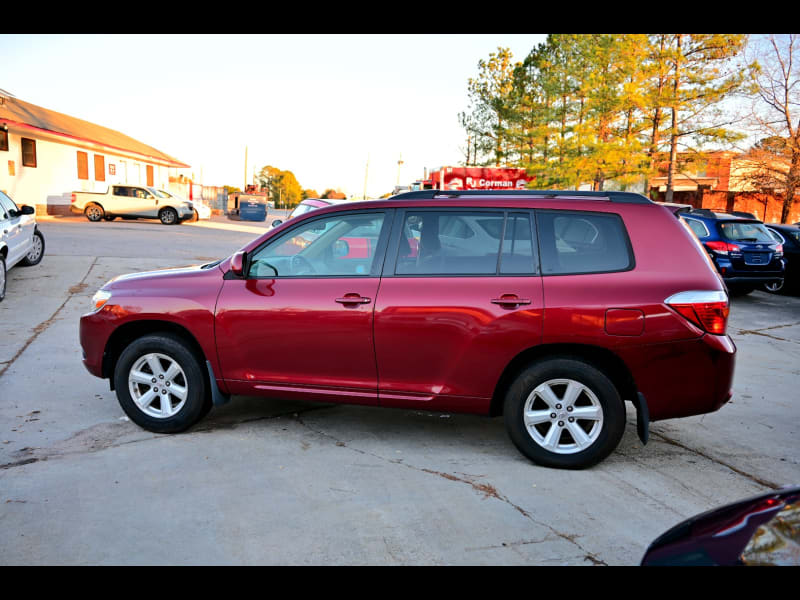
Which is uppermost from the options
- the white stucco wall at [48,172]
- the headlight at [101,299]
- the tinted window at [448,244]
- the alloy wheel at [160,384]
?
the white stucco wall at [48,172]

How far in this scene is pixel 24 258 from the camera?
12.5m

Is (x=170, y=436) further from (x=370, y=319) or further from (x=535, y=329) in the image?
(x=535, y=329)

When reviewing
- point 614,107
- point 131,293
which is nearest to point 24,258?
point 131,293

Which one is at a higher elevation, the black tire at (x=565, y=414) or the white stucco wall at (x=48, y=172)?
the white stucco wall at (x=48, y=172)

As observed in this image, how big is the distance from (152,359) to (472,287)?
2.42 metres

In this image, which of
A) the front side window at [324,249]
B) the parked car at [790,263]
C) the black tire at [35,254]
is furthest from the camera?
the parked car at [790,263]

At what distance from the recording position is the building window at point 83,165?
3244 centimetres

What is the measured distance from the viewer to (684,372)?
4047mm

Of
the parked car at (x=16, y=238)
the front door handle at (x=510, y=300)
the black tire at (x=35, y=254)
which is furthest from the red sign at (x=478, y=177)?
the front door handle at (x=510, y=300)

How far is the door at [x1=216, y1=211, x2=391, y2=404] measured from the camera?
4438 mm

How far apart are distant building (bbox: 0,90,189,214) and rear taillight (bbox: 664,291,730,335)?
24.1 meters

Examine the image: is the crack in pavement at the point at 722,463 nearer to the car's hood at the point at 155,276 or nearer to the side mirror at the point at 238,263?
the side mirror at the point at 238,263

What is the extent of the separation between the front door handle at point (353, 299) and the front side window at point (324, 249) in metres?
0.19
